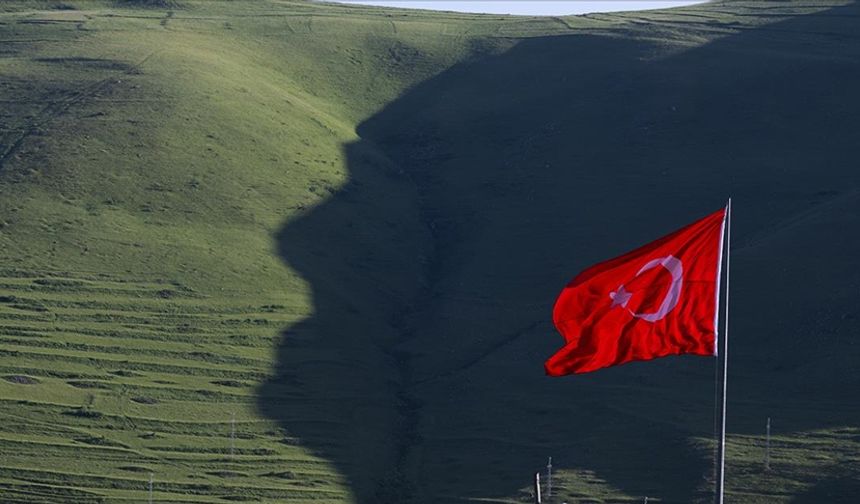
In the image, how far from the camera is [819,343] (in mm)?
56344

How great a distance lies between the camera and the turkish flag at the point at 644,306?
19875mm

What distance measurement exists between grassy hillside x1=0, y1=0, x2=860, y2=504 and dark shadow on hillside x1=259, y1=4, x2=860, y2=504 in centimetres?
21

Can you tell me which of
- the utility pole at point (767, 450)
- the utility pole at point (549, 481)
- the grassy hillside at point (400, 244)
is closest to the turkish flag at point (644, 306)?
the grassy hillside at point (400, 244)

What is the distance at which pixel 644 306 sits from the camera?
20188 mm

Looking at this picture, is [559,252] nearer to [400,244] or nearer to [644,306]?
[400,244]

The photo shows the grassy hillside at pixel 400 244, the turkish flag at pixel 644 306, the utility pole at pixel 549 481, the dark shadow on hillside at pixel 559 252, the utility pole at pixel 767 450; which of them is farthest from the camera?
the dark shadow on hillside at pixel 559 252

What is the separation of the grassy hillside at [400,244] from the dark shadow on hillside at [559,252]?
0.21m

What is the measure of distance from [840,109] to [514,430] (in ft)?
143

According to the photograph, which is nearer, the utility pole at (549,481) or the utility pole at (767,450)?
the utility pole at (549,481)

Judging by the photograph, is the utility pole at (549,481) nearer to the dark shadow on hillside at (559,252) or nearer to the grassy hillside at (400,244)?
the grassy hillside at (400,244)

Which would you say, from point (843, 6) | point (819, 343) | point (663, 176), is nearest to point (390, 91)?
point (663, 176)

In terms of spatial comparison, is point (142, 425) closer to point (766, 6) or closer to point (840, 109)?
point (840, 109)

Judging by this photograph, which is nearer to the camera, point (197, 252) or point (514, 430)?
point (514, 430)

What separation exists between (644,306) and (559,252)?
54.8 meters
